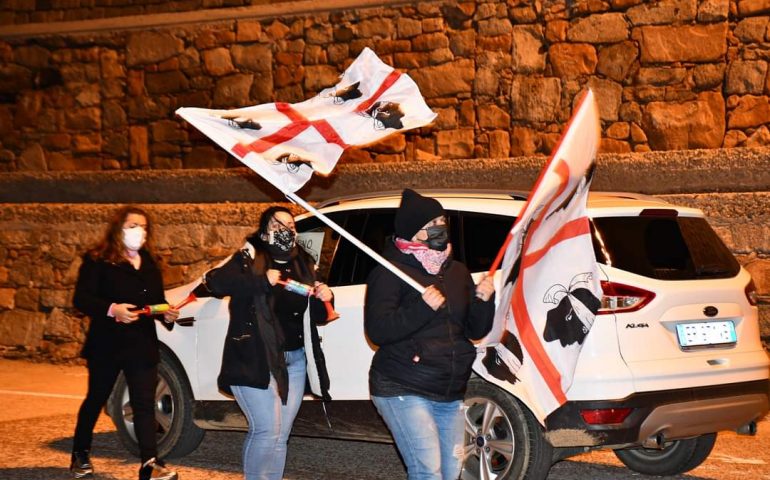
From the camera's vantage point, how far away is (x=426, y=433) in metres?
5.27

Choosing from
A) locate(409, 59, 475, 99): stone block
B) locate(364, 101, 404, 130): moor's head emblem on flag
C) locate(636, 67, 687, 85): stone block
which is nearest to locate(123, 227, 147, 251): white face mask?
locate(364, 101, 404, 130): moor's head emblem on flag

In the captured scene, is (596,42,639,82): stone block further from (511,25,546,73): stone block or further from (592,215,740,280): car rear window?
(592,215,740,280): car rear window

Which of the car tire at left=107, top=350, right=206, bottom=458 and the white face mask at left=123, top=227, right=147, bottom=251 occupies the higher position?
the white face mask at left=123, top=227, right=147, bottom=251

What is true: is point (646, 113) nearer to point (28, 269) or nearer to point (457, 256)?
point (457, 256)

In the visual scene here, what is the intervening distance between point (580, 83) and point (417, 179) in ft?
6.58

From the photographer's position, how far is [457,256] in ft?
23.1

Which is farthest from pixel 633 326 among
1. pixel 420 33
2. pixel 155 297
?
pixel 420 33

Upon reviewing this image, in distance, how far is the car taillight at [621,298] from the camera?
6.44 metres

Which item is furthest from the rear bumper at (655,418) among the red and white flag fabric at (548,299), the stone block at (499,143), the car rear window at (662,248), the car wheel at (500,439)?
the stone block at (499,143)

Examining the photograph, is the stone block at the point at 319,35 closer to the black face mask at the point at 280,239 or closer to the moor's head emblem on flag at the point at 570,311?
the black face mask at the point at 280,239

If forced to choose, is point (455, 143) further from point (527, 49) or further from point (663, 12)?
point (663, 12)

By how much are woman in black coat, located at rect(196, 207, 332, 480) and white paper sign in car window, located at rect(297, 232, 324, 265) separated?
1.40 m

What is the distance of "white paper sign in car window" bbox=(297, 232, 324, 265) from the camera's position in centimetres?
788

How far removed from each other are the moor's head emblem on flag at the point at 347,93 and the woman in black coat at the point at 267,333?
72 cm
